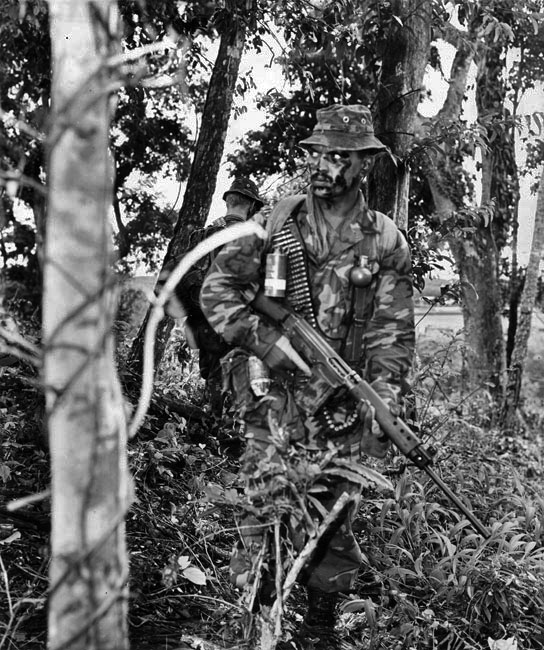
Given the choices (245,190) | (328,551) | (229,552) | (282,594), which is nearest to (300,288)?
(328,551)

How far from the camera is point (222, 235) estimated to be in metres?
1.90

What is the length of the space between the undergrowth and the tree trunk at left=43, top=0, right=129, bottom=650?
4.64 ft

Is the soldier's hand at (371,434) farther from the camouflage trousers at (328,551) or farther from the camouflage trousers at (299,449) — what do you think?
the camouflage trousers at (328,551)

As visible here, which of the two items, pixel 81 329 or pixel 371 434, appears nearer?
pixel 81 329

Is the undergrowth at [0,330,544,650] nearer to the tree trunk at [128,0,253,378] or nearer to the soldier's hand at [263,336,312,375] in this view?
the soldier's hand at [263,336,312,375]

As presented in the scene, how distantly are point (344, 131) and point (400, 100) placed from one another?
110 inches

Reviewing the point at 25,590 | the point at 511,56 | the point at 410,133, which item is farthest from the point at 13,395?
the point at 511,56

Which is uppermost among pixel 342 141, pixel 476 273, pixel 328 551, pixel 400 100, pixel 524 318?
pixel 400 100

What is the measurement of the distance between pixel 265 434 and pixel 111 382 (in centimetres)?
184

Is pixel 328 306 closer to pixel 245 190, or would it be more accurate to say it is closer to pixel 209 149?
pixel 245 190

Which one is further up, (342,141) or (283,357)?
(342,141)

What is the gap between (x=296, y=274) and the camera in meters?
3.44

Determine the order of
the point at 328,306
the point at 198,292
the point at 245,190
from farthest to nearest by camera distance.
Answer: the point at 245,190, the point at 198,292, the point at 328,306

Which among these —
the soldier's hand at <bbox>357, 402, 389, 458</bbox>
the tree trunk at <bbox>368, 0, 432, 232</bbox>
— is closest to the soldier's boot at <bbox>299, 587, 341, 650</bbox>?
the soldier's hand at <bbox>357, 402, 389, 458</bbox>
